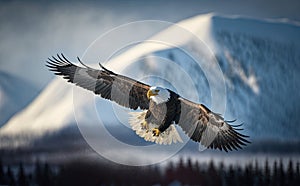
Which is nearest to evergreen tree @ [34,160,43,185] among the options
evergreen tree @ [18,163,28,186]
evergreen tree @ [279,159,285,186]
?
evergreen tree @ [18,163,28,186]

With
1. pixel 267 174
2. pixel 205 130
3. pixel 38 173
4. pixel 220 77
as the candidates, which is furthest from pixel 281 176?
pixel 220 77

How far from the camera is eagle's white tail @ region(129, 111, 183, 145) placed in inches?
396

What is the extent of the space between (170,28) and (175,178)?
2405 cm

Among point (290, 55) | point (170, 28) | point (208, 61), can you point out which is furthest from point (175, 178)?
point (170, 28)

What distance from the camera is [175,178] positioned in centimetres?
1802

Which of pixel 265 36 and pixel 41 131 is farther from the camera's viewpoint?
pixel 265 36

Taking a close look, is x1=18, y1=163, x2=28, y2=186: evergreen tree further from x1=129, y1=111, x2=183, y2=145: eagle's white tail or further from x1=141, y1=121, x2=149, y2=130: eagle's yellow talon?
x1=141, y1=121, x2=149, y2=130: eagle's yellow talon

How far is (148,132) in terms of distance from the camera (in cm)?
1010

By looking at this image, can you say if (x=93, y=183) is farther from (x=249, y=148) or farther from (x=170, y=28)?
(x=170, y=28)

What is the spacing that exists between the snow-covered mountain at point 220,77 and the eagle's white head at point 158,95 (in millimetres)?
12127

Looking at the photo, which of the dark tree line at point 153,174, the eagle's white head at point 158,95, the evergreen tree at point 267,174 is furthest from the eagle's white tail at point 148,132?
the evergreen tree at point 267,174

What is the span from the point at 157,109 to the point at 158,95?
0.38m

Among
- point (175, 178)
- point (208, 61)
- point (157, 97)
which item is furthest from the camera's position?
point (208, 61)

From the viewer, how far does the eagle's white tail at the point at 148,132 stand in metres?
10.1
